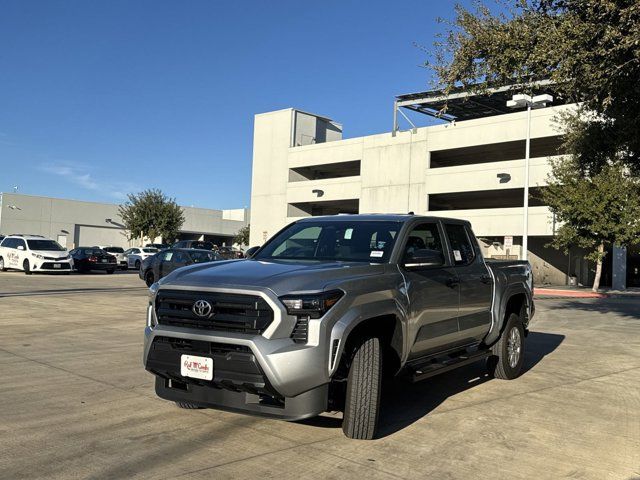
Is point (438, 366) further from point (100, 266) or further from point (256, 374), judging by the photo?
point (100, 266)

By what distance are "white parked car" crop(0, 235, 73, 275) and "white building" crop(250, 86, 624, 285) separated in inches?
Result: 899

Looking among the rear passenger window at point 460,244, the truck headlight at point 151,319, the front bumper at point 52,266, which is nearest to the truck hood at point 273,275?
the truck headlight at point 151,319

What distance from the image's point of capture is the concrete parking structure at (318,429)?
4281mm

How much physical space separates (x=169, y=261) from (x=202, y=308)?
60.1ft

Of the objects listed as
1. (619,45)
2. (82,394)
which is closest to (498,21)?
(619,45)

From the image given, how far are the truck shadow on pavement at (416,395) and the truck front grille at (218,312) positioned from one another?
138 centimetres

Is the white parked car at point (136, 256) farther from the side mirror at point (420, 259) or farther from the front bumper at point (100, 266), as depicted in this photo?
the side mirror at point (420, 259)

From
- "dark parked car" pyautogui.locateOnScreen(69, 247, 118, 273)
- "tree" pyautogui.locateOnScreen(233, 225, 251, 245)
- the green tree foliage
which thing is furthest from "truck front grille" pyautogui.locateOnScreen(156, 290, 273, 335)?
"tree" pyautogui.locateOnScreen(233, 225, 251, 245)

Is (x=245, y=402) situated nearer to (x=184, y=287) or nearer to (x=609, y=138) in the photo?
(x=184, y=287)

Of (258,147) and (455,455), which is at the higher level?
(258,147)

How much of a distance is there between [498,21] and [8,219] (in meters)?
64.3

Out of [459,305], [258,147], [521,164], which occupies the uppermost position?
[258,147]

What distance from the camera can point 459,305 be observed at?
20.5 feet

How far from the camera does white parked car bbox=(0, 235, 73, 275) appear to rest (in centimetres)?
2783
